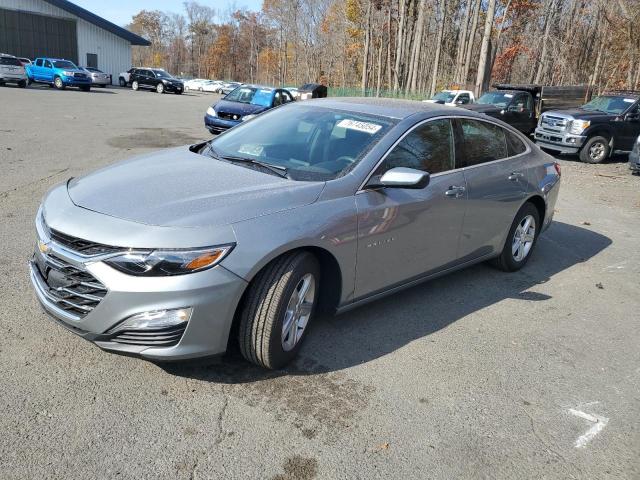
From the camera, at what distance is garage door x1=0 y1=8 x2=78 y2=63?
44156 millimetres

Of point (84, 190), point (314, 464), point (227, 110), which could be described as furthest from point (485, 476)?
point (227, 110)

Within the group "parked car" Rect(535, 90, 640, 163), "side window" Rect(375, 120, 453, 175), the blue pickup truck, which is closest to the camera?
"side window" Rect(375, 120, 453, 175)

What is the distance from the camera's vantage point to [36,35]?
150ft

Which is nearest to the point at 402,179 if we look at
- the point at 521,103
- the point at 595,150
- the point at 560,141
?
the point at 560,141

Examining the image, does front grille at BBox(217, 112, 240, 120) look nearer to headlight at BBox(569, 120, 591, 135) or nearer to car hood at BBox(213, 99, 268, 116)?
car hood at BBox(213, 99, 268, 116)

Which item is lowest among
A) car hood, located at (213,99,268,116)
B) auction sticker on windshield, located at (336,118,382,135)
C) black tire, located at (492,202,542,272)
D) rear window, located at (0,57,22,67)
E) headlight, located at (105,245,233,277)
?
black tire, located at (492,202,542,272)

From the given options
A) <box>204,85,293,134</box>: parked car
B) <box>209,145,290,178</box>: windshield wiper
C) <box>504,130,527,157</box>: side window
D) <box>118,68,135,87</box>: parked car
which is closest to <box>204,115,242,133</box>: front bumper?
<box>204,85,293,134</box>: parked car

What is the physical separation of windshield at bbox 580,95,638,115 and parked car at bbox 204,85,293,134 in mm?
9209

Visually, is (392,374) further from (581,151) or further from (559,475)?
(581,151)

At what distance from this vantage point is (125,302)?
9.22 ft

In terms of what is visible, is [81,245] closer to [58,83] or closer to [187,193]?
[187,193]

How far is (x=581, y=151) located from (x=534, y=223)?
34.2ft

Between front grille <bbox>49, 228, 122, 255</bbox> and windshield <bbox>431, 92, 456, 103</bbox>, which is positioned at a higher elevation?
windshield <bbox>431, 92, 456, 103</bbox>

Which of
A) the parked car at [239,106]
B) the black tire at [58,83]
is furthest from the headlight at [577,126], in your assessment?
the black tire at [58,83]
